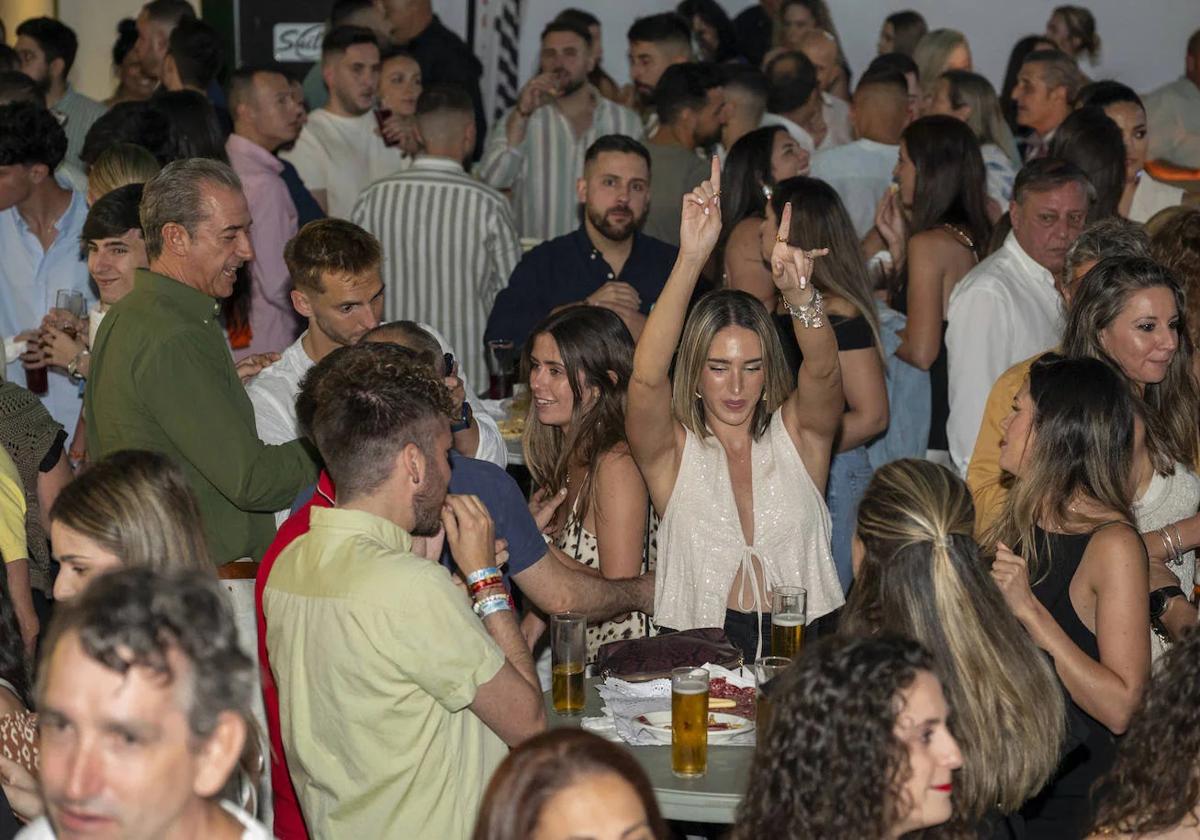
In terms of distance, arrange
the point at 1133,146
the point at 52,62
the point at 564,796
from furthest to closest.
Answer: the point at 52,62 < the point at 1133,146 < the point at 564,796

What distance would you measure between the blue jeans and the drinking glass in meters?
1.20

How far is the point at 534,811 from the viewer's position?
191 cm

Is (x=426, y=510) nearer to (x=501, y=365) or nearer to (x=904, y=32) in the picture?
(x=501, y=365)

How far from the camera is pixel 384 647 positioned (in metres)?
2.53

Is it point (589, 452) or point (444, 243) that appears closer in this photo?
point (589, 452)

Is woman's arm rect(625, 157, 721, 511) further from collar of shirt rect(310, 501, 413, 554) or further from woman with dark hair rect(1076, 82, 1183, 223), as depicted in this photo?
woman with dark hair rect(1076, 82, 1183, 223)

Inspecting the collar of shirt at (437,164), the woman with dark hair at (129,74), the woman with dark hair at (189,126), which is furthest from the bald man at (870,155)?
the woman with dark hair at (129,74)

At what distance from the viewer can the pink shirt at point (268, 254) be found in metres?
5.80

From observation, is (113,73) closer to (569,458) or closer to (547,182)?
(547,182)

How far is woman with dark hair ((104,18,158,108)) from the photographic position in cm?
852

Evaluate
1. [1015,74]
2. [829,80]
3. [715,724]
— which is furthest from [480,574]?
[1015,74]

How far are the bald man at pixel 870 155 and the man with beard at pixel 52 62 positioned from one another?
10.9 feet

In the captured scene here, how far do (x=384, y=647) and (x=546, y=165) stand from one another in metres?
5.02

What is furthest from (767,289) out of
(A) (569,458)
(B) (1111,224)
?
(A) (569,458)
